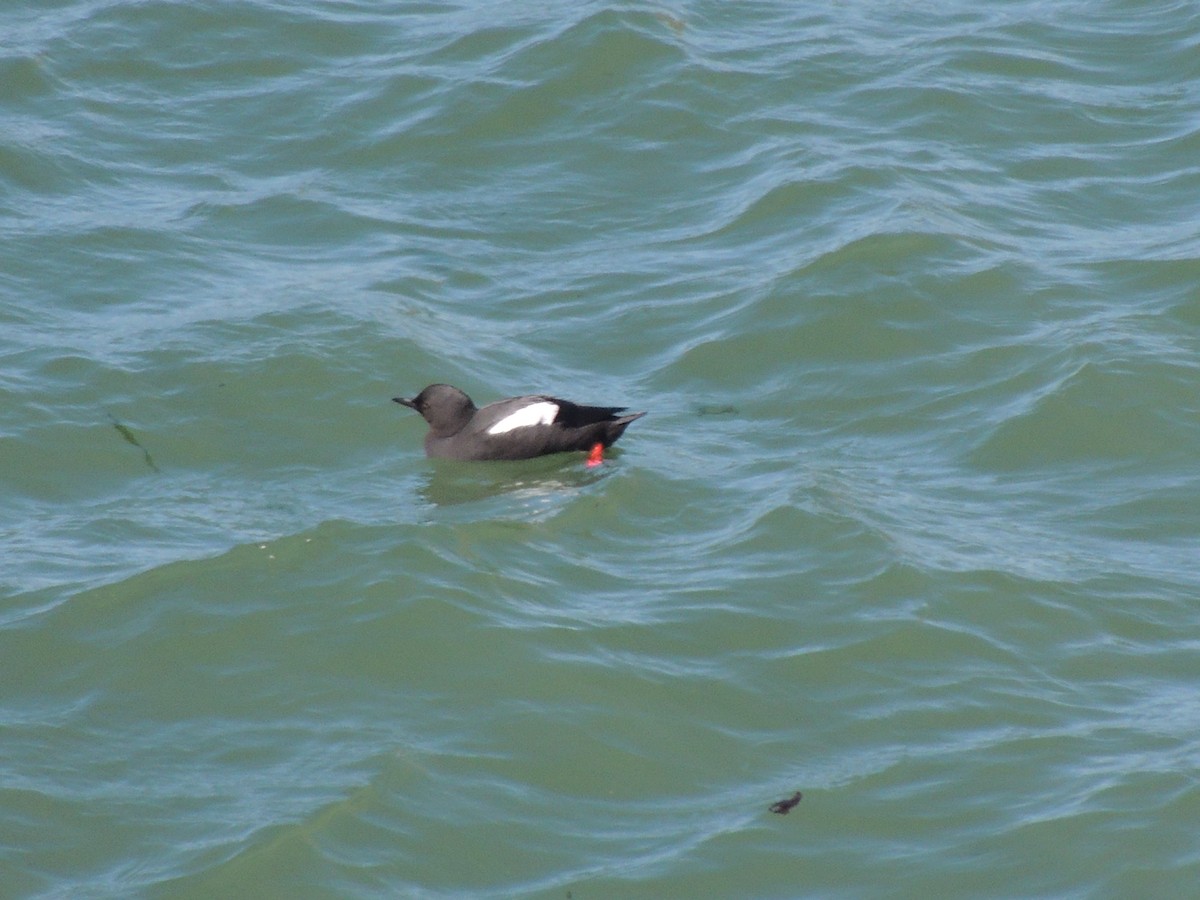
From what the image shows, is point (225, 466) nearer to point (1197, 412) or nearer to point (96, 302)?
point (96, 302)

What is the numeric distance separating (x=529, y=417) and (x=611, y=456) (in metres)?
0.52

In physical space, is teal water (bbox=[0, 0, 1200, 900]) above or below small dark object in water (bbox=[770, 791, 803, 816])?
above

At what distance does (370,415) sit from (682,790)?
Answer: 4.44 meters

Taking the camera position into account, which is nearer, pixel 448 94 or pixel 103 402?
pixel 103 402

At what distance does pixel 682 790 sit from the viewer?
6852 millimetres

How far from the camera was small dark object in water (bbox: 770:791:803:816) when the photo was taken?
6.66 meters

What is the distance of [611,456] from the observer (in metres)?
10.1

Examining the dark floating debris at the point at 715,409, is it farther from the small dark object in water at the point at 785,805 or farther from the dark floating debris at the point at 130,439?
the small dark object in water at the point at 785,805

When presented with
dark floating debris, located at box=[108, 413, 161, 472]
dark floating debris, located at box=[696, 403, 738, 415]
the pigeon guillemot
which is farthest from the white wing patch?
dark floating debris, located at box=[108, 413, 161, 472]

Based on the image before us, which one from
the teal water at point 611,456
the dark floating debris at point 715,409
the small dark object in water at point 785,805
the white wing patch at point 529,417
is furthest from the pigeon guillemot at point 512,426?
the small dark object in water at point 785,805

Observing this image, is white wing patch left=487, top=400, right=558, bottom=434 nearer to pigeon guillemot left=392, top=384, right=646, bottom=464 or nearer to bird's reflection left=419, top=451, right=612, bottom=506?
pigeon guillemot left=392, top=384, right=646, bottom=464

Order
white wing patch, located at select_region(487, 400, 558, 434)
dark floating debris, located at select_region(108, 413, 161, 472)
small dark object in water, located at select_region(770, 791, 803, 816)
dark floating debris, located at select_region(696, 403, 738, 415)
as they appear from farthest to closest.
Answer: dark floating debris, located at select_region(696, 403, 738, 415), white wing patch, located at select_region(487, 400, 558, 434), dark floating debris, located at select_region(108, 413, 161, 472), small dark object in water, located at select_region(770, 791, 803, 816)

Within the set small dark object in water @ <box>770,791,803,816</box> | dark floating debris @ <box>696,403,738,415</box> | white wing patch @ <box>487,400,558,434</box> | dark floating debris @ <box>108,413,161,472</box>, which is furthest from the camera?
dark floating debris @ <box>696,403,738,415</box>

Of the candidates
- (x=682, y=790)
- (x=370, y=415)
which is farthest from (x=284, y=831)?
(x=370, y=415)
